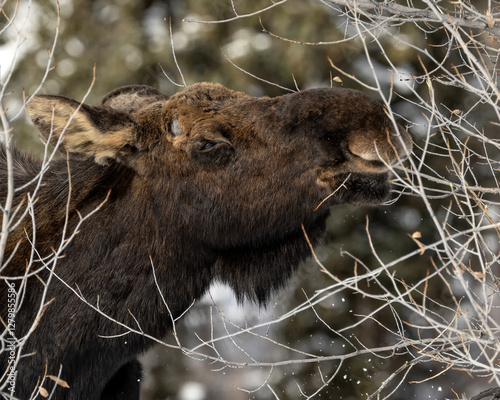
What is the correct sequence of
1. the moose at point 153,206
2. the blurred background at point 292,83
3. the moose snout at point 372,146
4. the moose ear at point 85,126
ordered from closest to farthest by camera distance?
the moose snout at point 372,146, the moose ear at point 85,126, the moose at point 153,206, the blurred background at point 292,83

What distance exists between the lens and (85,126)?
341 cm

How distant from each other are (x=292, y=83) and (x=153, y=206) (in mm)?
3726

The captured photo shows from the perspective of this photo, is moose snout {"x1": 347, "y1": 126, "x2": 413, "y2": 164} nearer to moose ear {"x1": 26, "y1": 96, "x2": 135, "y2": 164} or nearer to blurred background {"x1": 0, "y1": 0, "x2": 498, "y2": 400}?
moose ear {"x1": 26, "y1": 96, "x2": 135, "y2": 164}

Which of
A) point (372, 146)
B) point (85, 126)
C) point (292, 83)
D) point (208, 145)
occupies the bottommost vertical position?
point (292, 83)

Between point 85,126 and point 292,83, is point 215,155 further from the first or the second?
point 292,83

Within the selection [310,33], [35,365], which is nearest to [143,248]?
[35,365]

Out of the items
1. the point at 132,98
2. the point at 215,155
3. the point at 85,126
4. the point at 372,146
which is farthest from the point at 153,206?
the point at 372,146

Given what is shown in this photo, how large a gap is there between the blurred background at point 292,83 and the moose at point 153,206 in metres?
3.01

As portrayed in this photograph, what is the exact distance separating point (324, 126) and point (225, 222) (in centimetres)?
84

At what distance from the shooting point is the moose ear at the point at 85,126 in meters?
3.32

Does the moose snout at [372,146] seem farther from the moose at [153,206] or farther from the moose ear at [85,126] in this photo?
the moose ear at [85,126]

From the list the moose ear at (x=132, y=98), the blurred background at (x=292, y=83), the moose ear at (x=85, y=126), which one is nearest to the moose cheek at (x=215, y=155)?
the moose ear at (x=85, y=126)

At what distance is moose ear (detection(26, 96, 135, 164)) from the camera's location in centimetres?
332

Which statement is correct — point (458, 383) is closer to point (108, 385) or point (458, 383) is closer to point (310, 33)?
point (310, 33)
